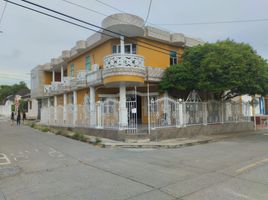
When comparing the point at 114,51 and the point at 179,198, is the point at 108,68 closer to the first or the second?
the point at 114,51

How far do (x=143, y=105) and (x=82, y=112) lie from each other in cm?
469

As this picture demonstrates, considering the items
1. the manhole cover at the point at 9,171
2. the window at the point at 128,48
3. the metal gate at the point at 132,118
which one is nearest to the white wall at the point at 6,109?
the window at the point at 128,48

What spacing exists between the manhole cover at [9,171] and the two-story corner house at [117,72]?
21.8ft

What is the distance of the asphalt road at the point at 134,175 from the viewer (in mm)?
5324

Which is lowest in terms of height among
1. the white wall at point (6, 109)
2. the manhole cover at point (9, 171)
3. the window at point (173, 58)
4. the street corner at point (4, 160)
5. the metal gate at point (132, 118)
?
the manhole cover at point (9, 171)

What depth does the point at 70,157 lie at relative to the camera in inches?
388

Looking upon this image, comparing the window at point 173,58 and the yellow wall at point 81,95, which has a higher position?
the window at point 173,58

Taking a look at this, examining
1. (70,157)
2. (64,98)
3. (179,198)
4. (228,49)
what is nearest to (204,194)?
(179,198)

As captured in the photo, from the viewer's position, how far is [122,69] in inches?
568

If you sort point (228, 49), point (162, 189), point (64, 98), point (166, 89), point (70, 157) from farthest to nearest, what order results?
point (64, 98) → point (166, 89) → point (228, 49) → point (70, 157) → point (162, 189)

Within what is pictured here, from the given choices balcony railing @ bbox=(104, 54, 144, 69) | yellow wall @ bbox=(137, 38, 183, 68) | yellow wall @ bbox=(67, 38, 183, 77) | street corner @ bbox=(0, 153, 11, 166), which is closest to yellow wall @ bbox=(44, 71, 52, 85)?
yellow wall @ bbox=(67, 38, 183, 77)

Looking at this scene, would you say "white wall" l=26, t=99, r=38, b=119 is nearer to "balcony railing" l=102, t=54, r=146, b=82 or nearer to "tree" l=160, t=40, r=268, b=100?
"balcony railing" l=102, t=54, r=146, b=82

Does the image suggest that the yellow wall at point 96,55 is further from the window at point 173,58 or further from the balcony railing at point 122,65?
the window at point 173,58

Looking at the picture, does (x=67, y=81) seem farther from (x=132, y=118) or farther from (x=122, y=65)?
(x=132, y=118)
